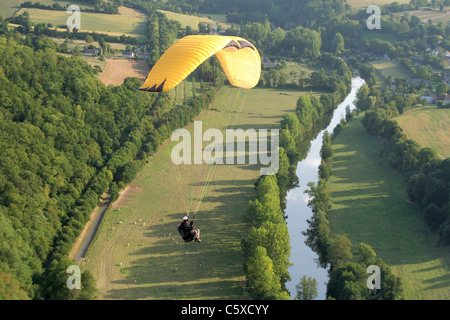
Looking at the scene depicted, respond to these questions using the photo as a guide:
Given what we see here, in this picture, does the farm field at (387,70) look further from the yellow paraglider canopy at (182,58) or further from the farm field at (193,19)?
the yellow paraglider canopy at (182,58)

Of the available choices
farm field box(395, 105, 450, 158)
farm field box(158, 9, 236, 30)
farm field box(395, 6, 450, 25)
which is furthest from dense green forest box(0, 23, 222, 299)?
farm field box(395, 6, 450, 25)

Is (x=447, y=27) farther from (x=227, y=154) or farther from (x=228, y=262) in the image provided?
(x=228, y=262)

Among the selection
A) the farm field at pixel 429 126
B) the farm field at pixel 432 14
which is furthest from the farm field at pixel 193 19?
the farm field at pixel 429 126

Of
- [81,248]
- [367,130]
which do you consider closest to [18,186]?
[81,248]

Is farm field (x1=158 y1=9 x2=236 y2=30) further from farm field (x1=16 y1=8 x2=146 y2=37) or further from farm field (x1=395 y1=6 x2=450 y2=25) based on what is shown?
farm field (x1=395 y1=6 x2=450 y2=25)

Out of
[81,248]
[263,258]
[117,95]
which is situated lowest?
[81,248]

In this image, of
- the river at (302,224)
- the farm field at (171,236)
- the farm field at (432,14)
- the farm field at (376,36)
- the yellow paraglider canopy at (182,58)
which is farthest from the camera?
the farm field at (432,14)
